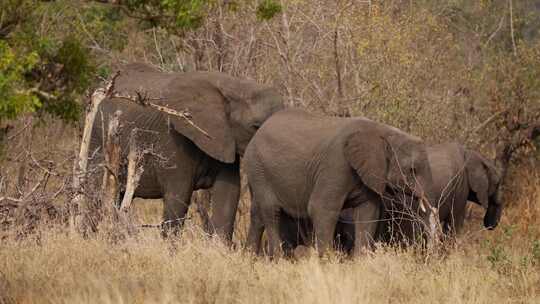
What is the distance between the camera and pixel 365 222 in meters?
13.6

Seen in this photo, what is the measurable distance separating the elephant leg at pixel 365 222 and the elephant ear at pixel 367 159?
22 centimetres

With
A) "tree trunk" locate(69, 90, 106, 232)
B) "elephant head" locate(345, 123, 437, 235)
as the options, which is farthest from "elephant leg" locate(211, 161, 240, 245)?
"tree trunk" locate(69, 90, 106, 232)

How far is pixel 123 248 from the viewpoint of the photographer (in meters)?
11.3

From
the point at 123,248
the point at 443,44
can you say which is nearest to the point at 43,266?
the point at 123,248

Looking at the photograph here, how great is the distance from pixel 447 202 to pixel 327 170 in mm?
2455

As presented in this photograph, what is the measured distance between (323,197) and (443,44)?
20.9 feet

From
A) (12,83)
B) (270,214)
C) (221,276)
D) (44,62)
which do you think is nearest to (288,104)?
(270,214)

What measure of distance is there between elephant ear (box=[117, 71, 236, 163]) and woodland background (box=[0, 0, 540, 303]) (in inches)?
17.7

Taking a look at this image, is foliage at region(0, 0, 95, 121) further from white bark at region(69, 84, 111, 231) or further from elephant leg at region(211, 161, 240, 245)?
elephant leg at region(211, 161, 240, 245)

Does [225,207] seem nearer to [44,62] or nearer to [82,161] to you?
[82,161]

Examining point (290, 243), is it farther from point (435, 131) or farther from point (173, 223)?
point (435, 131)

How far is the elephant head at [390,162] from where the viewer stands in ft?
44.9

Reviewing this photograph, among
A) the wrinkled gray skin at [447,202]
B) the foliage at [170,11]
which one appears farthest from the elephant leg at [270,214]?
the foliage at [170,11]

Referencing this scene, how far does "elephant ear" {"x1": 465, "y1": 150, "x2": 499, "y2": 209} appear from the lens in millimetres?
16469
